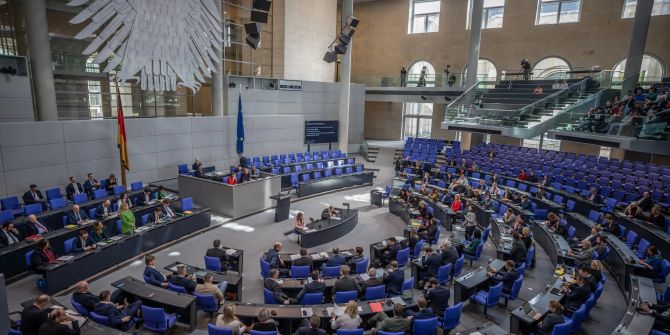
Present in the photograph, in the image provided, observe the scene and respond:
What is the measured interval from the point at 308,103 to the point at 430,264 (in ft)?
56.1

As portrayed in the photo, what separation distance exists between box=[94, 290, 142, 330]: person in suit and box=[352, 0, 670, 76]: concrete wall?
27.4 m

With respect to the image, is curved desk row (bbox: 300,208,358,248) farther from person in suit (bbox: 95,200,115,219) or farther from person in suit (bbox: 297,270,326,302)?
person in suit (bbox: 95,200,115,219)

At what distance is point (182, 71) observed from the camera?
57.6 feet

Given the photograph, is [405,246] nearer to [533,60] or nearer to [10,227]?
[10,227]

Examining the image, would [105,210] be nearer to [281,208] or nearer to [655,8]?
[281,208]

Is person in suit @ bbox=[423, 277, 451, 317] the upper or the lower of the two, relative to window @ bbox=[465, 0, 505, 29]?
lower

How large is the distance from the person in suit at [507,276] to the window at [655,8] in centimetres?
2226

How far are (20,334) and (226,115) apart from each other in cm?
1553

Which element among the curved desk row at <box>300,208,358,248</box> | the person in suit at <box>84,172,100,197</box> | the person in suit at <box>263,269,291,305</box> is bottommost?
the curved desk row at <box>300,208,358,248</box>

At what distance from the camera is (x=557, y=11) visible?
2541 centimetres

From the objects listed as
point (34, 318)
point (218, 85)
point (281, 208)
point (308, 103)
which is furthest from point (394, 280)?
point (308, 103)

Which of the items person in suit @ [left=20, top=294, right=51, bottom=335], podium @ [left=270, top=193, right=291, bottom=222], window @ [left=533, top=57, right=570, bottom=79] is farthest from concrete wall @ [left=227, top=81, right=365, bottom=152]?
person in suit @ [left=20, top=294, right=51, bottom=335]

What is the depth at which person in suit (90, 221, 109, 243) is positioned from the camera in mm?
9602

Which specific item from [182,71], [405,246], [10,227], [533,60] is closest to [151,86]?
[182,71]
